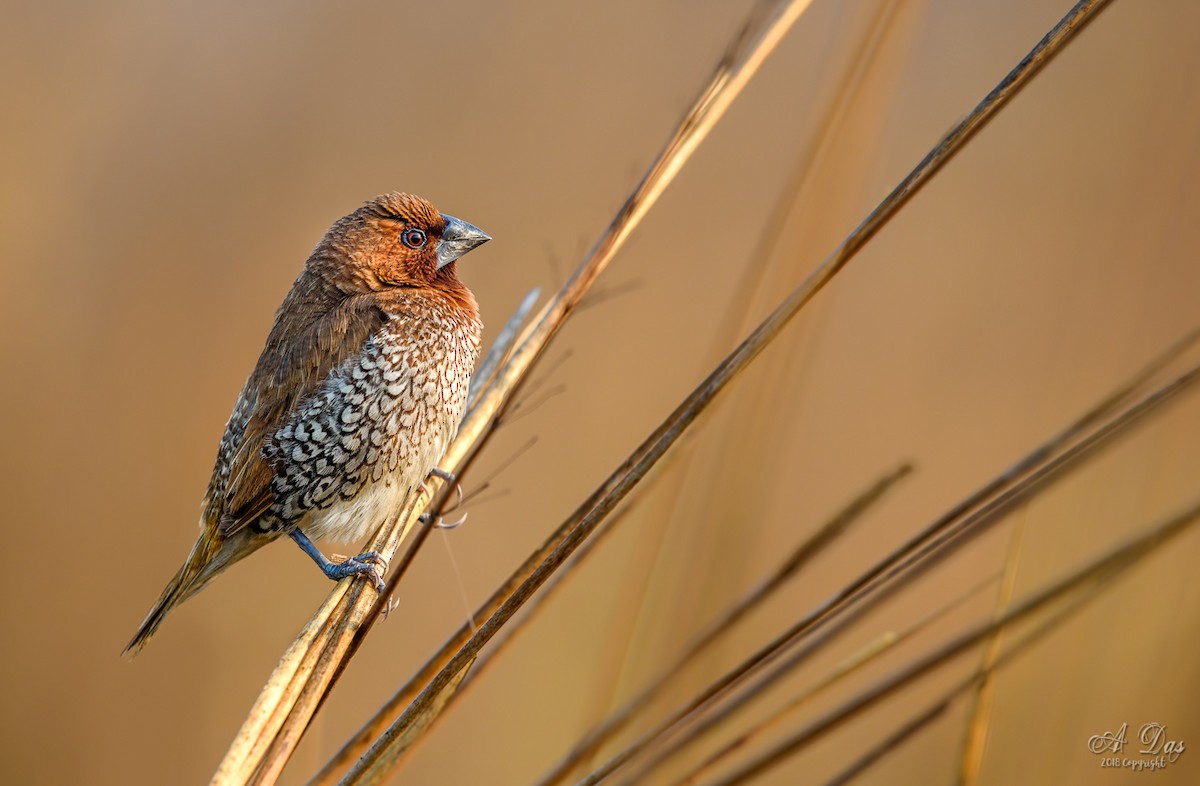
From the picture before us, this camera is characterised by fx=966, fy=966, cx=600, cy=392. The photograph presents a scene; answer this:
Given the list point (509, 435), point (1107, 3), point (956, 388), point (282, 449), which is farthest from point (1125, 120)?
point (282, 449)

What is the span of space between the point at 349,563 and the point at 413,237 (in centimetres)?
108

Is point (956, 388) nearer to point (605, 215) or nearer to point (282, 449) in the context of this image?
point (605, 215)

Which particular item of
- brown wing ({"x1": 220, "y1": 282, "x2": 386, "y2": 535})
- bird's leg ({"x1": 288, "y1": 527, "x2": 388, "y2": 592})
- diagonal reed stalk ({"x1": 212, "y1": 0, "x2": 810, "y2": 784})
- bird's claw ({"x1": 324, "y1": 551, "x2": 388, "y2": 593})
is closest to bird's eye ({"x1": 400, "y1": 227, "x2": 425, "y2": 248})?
brown wing ({"x1": 220, "y1": 282, "x2": 386, "y2": 535})

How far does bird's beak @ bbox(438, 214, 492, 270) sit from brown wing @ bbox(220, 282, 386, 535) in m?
0.33

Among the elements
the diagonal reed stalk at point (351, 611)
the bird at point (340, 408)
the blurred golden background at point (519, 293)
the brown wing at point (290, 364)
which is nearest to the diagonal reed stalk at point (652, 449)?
the diagonal reed stalk at point (351, 611)

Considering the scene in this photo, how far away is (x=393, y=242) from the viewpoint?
300 centimetres

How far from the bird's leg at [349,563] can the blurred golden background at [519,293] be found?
312 mm

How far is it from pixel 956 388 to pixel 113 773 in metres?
3.45

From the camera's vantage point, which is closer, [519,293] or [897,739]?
[897,739]

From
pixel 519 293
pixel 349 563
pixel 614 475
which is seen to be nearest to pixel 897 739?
pixel 614 475

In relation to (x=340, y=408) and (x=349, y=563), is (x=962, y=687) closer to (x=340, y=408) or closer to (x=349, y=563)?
(x=349, y=563)

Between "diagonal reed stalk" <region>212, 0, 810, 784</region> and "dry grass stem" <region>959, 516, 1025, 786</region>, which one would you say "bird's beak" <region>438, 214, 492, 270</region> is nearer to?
"diagonal reed stalk" <region>212, 0, 810, 784</region>

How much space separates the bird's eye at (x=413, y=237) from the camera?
2997 millimetres

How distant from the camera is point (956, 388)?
3795 mm
